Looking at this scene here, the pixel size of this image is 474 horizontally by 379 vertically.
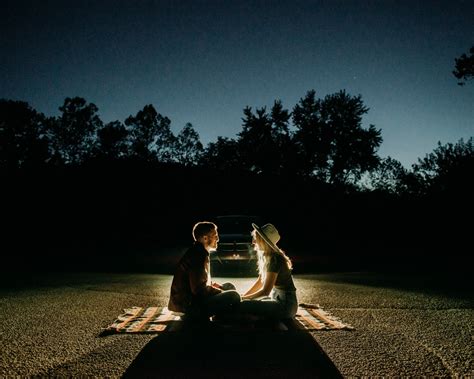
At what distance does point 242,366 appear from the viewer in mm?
3920

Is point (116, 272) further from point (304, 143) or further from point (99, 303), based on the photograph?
point (304, 143)

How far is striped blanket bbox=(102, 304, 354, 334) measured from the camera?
5309 mm

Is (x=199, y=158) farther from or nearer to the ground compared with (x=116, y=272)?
farther from the ground

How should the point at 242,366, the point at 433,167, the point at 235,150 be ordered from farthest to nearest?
the point at 235,150
the point at 433,167
the point at 242,366

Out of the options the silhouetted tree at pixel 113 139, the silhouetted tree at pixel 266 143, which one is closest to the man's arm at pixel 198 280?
the silhouetted tree at pixel 266 143

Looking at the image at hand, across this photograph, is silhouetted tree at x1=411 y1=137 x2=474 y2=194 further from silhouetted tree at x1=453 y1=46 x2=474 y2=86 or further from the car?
the car

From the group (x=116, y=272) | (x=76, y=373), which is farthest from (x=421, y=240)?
(x=76, y=373)

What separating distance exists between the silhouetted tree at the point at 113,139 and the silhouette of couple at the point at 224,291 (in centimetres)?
5908

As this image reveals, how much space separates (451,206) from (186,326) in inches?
1079

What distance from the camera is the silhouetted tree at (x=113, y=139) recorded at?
61.2 m

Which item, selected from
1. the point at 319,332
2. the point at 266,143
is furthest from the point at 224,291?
the point at 266,143

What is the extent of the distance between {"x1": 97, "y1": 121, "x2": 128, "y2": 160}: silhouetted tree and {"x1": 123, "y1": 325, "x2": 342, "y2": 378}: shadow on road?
59687 mm

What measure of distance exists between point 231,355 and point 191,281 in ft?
4.23

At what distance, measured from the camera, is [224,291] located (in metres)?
5.38
